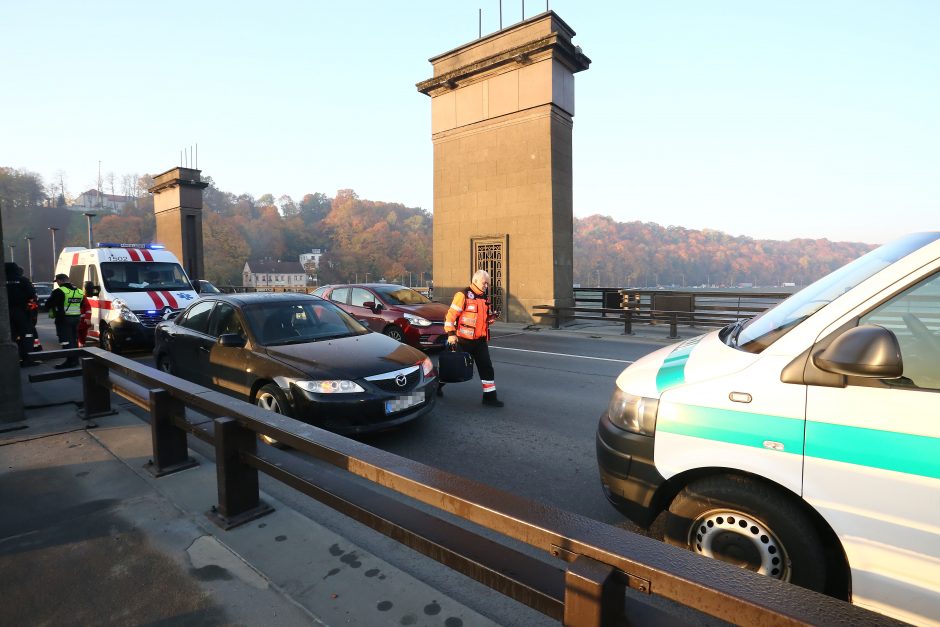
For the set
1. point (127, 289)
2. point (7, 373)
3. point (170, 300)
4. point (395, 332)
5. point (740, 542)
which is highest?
point (127, 289)

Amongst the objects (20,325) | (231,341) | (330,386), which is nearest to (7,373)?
(231,341)

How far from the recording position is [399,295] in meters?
11.5

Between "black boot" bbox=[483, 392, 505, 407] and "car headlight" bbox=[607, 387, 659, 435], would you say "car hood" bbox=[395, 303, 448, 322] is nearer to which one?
"black boot" bbox=[483, 392, 505, 407]

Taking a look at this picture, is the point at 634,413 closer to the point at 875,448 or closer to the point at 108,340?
the point at 875,448

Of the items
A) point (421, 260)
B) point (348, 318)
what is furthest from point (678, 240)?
point (348, 318)

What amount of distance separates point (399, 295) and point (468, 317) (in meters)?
5.26

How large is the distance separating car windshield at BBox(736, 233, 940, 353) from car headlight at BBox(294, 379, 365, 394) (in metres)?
3.15

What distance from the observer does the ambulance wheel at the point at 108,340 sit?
33.4 feet

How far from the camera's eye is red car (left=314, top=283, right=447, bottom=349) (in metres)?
10.4

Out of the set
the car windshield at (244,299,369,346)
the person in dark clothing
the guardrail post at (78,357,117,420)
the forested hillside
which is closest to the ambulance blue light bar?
the person in dark clothing

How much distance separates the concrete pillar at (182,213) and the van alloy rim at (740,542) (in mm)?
31407

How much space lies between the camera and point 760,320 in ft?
9.77

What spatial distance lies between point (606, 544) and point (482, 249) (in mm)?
17963

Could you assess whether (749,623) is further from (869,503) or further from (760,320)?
(760,320)
